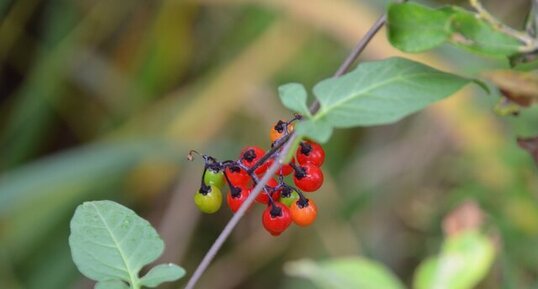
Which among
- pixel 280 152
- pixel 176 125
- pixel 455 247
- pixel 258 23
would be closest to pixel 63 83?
pixel 176 125

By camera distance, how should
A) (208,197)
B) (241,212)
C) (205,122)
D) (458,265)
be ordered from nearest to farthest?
1. (241,212)
2. (208,197)
3. (458,265)
4. (205,122)

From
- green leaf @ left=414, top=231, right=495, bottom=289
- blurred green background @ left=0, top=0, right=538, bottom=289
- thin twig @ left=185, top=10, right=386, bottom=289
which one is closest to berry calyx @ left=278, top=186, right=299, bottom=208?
thin twig @ left=185, top=10, right=386, bottom=289

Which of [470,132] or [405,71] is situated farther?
[470,132]

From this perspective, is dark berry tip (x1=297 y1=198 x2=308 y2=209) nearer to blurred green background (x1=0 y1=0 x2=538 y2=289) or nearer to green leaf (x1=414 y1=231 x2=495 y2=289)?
green leaf (x1=414 y1=231 x2=495 y2=289)

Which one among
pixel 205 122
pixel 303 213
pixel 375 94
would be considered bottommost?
pixel 205 122

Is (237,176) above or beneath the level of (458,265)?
above

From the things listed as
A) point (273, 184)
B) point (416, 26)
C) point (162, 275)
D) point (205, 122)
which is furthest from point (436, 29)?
point (205, 122)

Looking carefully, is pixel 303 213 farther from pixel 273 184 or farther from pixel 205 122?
pixel 205 122

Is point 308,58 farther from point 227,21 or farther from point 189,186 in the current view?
point 189,186
